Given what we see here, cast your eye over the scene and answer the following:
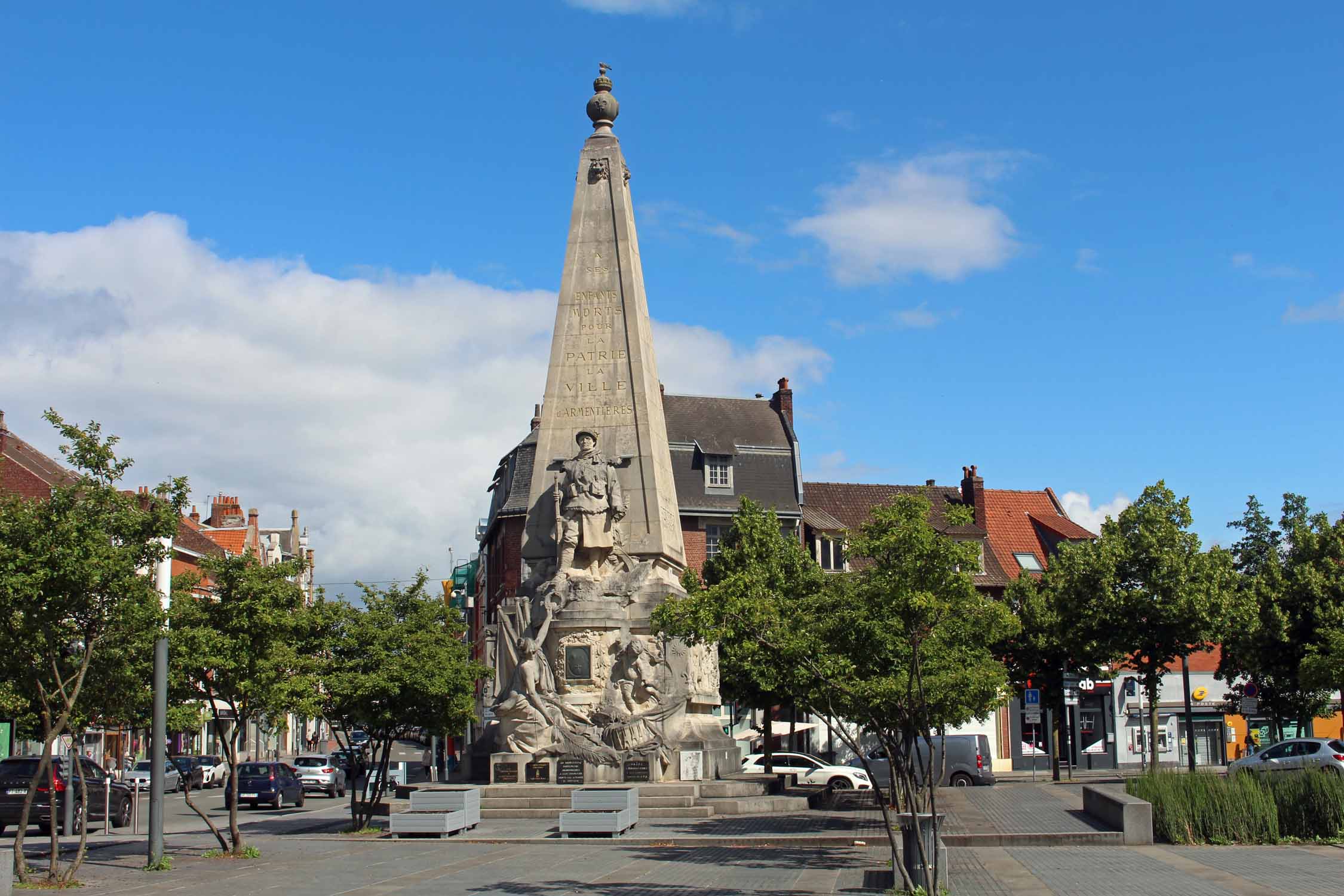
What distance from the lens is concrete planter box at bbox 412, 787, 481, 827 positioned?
938 inches

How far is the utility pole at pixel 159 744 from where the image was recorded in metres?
18.5

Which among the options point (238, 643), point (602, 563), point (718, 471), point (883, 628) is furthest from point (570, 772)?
point (718, 471)

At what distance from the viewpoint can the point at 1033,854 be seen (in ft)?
65.6

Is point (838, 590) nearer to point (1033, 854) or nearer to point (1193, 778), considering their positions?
point (1033, 854)

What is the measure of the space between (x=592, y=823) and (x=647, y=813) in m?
3.47

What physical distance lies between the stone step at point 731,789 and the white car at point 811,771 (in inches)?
146

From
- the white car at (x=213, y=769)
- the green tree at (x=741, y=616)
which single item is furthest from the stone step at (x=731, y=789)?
the white car at (x=213, y=769)

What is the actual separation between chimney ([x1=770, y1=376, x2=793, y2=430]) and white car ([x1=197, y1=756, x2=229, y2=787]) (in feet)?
88.5

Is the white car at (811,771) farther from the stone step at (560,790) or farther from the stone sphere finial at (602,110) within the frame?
the stone sphere finial at (602,110)

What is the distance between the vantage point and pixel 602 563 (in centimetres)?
2889

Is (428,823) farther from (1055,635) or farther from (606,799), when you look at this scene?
(1055,635)

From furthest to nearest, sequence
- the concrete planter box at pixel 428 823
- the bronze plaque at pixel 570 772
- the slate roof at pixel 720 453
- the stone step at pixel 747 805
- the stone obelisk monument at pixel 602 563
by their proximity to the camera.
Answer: the slate roof at pixel 720 453
the stone obelisk monument at pixel 602 563
the bronze plaque at pixel 570 772
the stone step at pixel 747 805
the concrete planter box at pixel 428 823

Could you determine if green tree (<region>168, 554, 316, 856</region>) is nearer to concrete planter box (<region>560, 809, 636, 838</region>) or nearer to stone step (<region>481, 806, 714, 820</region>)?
concrete planter box (<region>560, 809, 636, 838</region>)

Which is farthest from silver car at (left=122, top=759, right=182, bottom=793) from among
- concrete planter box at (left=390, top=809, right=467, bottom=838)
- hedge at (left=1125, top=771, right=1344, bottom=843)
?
hedge at (left=1125, top=771, right=1344, bottom=843)
